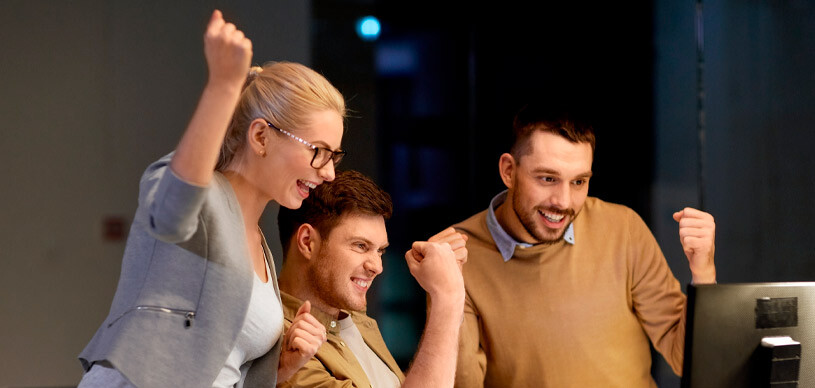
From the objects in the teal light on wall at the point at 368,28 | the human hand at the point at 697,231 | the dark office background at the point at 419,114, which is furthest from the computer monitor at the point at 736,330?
the teal light on wall at the point at 368,28

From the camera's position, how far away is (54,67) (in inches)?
118

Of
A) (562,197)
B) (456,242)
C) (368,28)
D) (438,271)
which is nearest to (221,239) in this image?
(438,271)

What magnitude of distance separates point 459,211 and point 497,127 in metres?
0.41

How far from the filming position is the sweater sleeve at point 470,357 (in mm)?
2076

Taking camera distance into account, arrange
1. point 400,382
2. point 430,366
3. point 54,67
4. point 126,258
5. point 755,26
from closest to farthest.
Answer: point 126,258
point 430,366
point 400,382
point 54,67
point 755,26

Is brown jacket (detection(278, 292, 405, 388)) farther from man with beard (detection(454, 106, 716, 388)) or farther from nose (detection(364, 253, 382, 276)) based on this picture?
man with beard (detection(454, 106, 716, 388))

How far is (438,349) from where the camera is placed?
175 cm

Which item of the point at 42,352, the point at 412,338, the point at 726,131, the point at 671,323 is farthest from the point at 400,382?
the point at 726,131

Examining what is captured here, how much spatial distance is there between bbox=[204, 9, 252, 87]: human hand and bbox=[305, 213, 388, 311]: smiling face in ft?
2.25

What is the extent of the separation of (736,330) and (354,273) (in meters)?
0.82

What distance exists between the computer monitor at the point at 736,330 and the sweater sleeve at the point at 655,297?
0.67 metres

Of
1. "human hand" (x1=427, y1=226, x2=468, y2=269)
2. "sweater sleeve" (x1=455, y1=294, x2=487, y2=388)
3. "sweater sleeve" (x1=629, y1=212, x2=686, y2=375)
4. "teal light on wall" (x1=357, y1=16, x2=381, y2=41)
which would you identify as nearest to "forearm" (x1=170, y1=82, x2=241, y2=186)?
"human hand" (x1=427, y1=226, x2=468, y2=269)

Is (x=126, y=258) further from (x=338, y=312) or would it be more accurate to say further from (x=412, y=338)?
(x=412, y=338)

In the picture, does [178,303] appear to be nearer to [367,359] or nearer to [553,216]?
[367,359]
